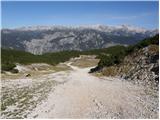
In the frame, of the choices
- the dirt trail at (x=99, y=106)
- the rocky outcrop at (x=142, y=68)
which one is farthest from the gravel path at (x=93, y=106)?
the rocky outcrop at (x=142, y=68)

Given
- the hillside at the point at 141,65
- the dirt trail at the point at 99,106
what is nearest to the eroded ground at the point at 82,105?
the dirt trail at the point at 99,106

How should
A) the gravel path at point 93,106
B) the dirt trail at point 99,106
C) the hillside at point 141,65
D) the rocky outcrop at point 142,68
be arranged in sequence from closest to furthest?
the dirt trail at point 99,106 → the gravel path at point 93,106 → the rocky outcrop at point 142,68 → the hillside at point 141,65

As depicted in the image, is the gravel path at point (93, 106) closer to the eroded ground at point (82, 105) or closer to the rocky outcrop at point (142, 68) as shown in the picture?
the eroded ground at point (82, 105)

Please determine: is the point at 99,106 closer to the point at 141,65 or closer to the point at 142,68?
the point at 142,68

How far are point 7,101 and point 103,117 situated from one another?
13981 millimetres

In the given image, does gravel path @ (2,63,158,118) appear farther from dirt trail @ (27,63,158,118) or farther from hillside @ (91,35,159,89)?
Result: hillside @ (91,35,159,89)

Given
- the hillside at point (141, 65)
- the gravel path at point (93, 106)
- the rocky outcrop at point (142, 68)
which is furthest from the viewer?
the hillside at point (141, 65)

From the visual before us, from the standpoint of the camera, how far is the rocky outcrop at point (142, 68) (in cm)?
4741

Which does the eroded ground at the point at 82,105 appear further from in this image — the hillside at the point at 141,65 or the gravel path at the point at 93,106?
the hillside at the point at 141,65

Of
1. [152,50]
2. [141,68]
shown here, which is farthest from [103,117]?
[152,50]

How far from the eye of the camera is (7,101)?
35.3m

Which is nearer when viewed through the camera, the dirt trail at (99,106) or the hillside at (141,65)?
the dirt trail at (99,106)

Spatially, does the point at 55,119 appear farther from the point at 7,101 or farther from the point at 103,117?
the point at 7,101

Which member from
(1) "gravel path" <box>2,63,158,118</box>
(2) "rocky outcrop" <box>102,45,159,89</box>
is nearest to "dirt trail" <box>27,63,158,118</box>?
(1) "gravel path" <box>2,63,158,118</box>
